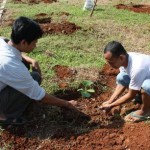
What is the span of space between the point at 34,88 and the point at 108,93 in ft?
4.97

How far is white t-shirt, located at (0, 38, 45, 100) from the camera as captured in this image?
3.71 m

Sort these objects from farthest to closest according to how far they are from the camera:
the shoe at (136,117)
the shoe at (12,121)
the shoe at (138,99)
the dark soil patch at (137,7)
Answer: the dark soil patch at (137,7)
the shoe at (138,99)
the shoe at (136,117)
the shoe at (12,121)

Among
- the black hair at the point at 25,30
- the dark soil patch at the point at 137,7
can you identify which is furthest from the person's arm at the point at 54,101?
the dark soil patch at the point at 137,7

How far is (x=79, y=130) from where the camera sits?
13.9ft

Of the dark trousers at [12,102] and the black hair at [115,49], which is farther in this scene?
the dark trousers at [12,102]

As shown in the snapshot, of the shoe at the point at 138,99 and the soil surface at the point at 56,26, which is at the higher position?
the soil surface at the point at 56,26

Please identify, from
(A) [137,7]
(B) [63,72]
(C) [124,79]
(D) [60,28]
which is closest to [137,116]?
(C) [124,79]

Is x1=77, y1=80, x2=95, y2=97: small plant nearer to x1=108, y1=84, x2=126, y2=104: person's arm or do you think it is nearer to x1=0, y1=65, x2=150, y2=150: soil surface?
x1=0, y1=65, x2=150, y2=150: soil surface

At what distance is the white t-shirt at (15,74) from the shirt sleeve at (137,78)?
3.33 ft

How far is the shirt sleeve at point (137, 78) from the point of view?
3.97 metres

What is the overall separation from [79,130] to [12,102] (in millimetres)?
856

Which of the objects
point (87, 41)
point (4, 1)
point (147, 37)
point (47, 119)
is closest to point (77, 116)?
point (47, 119)

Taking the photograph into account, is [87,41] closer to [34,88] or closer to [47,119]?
[47,119]

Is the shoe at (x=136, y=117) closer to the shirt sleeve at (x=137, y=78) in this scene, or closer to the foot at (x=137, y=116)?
the foot at (x=137, y=116)
